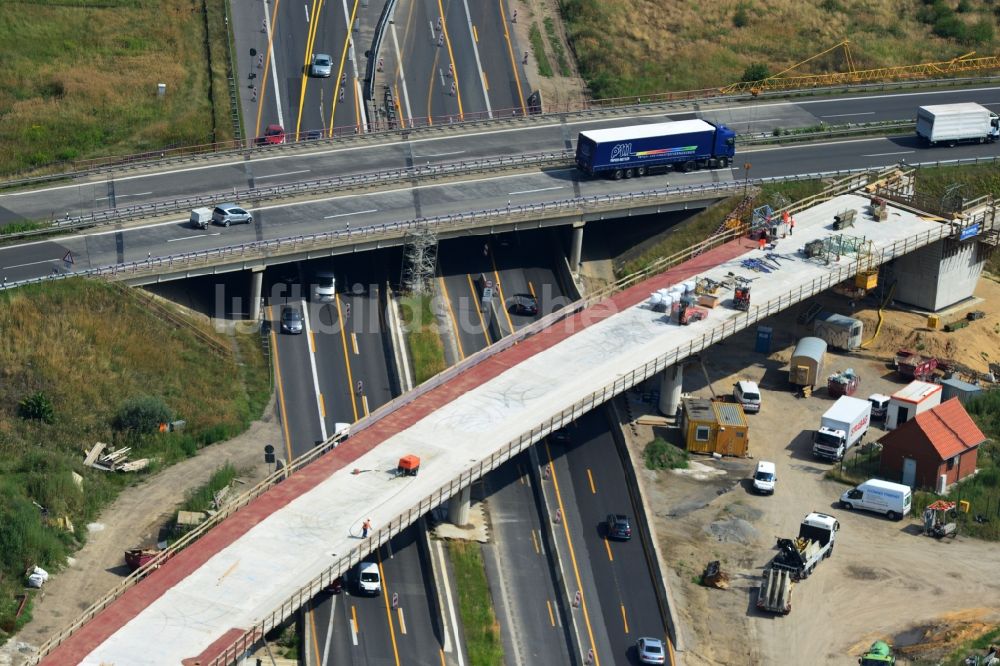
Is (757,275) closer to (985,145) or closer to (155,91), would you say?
(985,145)

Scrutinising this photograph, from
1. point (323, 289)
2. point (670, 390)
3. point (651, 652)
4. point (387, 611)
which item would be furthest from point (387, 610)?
point (323, 289)

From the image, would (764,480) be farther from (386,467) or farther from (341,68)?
(341,68)

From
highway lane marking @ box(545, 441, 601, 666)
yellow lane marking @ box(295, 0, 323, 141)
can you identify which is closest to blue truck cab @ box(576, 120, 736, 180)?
yellow lane marking @ box(295, 0, 323, 141)

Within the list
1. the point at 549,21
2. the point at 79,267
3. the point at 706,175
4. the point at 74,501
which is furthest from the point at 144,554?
the point at 549,21

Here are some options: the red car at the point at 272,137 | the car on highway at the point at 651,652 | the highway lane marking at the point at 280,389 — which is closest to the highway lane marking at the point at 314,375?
the highway lane marking at the point at 280,389

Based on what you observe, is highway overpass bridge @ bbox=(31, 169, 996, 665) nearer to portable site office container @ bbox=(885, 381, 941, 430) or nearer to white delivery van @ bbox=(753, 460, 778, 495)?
white delivery van @ bbox=(753, 460, 778, 495)
